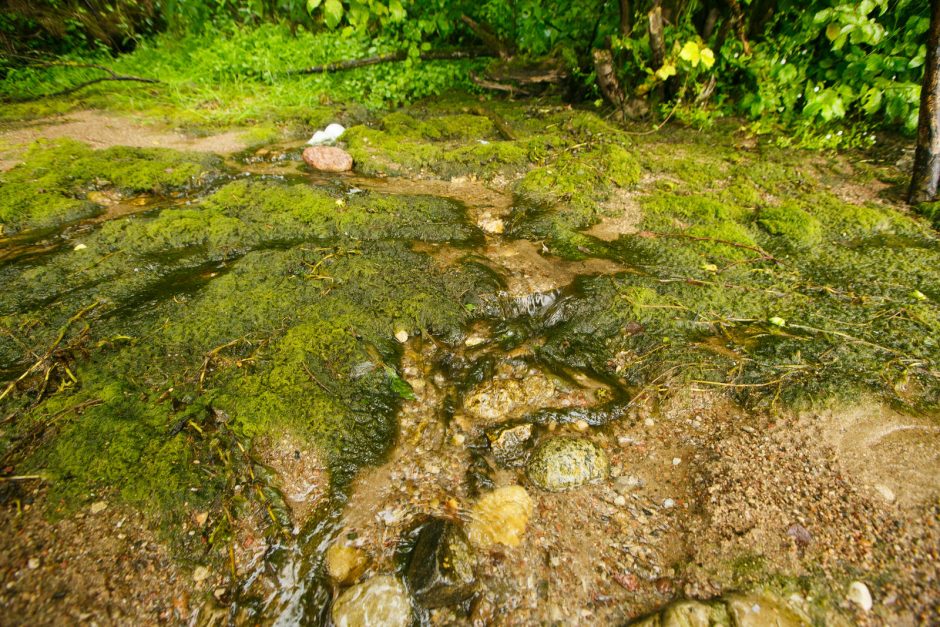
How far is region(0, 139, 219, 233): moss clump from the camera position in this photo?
11.6ft

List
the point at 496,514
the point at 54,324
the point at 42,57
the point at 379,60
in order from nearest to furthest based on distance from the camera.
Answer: the point at 496,514 → the point at 54,324 → the point at 379,60 → the point at 42,57

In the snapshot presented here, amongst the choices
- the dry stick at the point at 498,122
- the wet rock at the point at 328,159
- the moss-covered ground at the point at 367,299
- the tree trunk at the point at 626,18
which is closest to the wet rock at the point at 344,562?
the moss-covered ground at the point at 367,299

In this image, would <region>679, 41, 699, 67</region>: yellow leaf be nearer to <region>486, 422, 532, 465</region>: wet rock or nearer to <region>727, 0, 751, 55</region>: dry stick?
<region>727, 0, 751, 55</region>: dry stick

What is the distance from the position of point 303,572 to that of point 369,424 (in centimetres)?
71

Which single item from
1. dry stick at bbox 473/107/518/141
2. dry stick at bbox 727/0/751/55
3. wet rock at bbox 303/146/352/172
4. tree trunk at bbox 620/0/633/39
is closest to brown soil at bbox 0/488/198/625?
wet rock at bbox 303/146/352/172

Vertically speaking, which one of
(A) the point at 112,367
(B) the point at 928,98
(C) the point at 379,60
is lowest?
(A) the point at 112,367

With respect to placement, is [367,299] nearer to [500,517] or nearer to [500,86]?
[500,517]

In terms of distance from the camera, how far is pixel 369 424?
2266 millimetres

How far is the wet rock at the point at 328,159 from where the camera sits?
4477mm

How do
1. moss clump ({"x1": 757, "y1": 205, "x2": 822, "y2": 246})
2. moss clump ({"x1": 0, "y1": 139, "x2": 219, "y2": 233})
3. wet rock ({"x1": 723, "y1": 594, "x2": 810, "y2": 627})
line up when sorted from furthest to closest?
moss clump ({"x1": 0, "y1": 139, "x2": 219, "y2": 233}) → moss clump ({"x1": 757, "y1": 205, "x2": 822, "y2": 246}) → wet rock ({"x1": 723, "y1": 594, "x2": 810, "y2": 627})

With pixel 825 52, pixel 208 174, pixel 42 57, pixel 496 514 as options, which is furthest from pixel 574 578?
pixel 42 57

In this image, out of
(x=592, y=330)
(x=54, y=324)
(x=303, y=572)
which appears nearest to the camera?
(x=303, y=572)

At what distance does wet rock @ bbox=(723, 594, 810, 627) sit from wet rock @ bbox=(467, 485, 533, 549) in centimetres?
81

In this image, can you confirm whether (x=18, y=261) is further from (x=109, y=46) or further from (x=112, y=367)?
(x=109, y=46)
